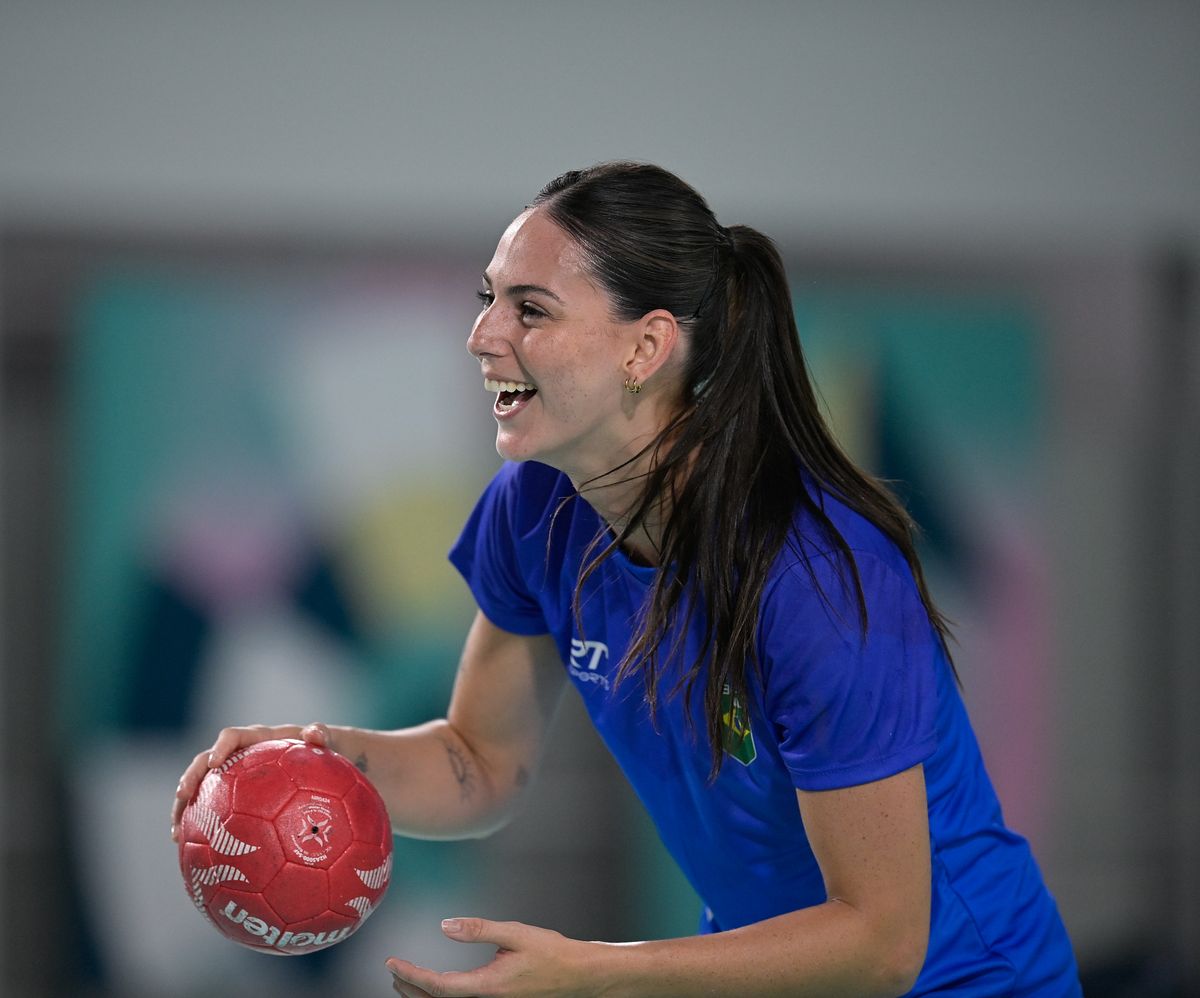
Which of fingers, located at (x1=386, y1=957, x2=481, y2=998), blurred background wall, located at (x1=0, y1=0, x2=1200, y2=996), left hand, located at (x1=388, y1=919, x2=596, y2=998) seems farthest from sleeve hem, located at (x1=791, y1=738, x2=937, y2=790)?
blurred background wall, located at (x1=0, y1=0, x2=1200, y2=996)

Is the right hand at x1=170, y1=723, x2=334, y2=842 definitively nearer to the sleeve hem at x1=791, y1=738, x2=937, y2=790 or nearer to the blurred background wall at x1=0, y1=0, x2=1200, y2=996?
the sleeve hem at x1=791, y1=738, x2=937, y2=790

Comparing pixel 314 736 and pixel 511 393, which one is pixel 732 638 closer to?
pixel 511 393

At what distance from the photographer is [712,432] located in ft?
5.55

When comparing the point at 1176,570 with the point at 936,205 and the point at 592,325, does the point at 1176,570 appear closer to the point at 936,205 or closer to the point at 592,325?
the point at 936,205

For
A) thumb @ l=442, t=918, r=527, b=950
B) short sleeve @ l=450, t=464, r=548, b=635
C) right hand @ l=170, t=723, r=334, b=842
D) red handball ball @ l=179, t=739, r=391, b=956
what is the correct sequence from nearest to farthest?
thumb @ l=442, t=918, r=527, b=950, red handball ball @ l=179, t=739, r=391, b=956, right hand @ l=170, t=723, r=334, b=842, short sleeve @ l=450, t=464, r=548, b=635

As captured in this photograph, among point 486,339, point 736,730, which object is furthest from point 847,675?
point 486,339

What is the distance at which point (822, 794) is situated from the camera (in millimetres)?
1552

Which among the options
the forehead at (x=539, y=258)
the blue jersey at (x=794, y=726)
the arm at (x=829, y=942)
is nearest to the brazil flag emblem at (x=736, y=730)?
the blue jersey at (x=794, y=726)

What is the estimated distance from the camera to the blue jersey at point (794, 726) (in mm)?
1545

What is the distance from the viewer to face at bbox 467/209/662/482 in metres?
1.68

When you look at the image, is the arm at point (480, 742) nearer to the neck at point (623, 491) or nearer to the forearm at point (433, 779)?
the forearm at point (433, 779)

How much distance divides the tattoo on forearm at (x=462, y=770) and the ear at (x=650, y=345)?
66cm

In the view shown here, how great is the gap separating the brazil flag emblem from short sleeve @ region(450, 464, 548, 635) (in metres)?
0.40

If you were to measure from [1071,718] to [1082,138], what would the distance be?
1.83 m
